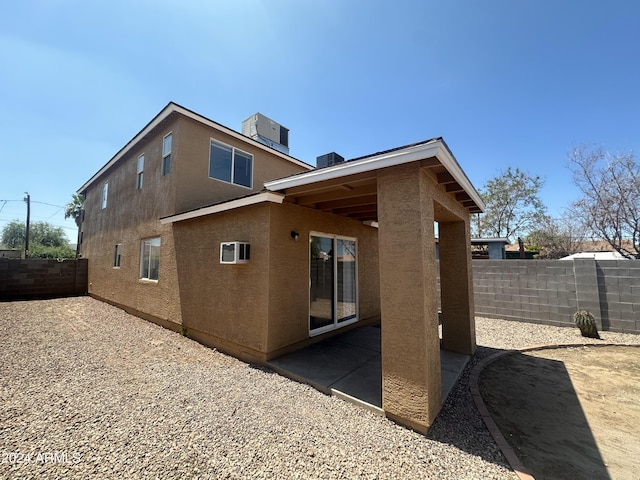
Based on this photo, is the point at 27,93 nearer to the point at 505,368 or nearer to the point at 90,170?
the point at 90,170

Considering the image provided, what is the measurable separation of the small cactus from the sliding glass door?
20.8ft

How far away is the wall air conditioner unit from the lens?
545 centimetres

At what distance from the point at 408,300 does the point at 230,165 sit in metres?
8.06

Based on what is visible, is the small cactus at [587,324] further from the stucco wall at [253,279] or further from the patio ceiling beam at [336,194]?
the patio ceiling beam at [336,194]

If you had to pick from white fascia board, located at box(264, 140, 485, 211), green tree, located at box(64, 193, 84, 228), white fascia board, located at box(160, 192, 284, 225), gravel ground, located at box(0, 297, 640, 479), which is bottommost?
gravel ground, located at box(0, 297, 640, 479)

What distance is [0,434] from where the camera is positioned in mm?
3033

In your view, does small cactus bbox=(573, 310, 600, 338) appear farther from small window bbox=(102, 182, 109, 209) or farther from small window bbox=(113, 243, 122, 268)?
small window bbox=(102, 182, 109, 209)

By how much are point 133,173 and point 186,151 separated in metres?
4.45

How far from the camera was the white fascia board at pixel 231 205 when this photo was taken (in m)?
5.14

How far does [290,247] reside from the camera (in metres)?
5.70

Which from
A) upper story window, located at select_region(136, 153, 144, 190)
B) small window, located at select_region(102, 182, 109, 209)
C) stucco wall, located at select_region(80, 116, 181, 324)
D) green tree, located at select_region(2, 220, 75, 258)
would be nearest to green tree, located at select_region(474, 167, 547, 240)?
stucco wall, located at select_region(80, 116, 181, 324)

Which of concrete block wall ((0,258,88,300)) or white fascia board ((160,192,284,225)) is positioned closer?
white fascia board ((160,192,284,225))

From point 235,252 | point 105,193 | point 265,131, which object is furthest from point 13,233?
point 235,252

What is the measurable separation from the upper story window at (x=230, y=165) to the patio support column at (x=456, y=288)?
7.00 m
